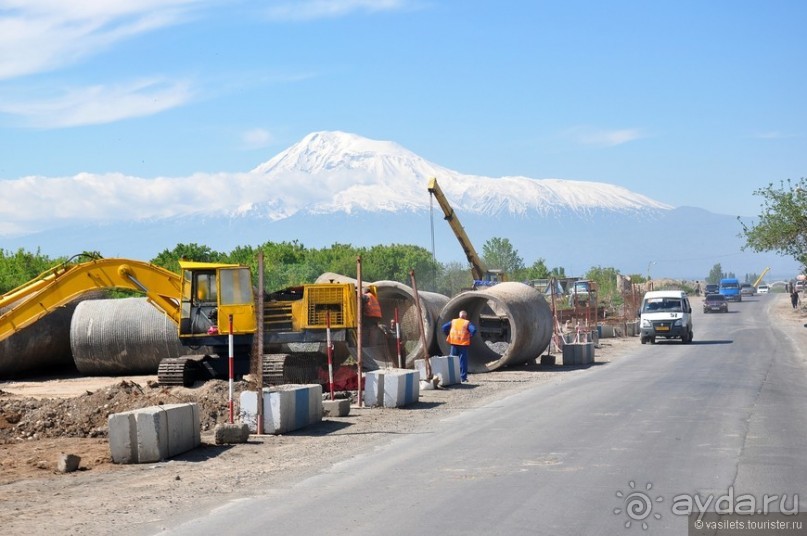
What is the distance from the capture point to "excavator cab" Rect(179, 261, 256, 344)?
25.6m

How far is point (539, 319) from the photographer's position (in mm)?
32656

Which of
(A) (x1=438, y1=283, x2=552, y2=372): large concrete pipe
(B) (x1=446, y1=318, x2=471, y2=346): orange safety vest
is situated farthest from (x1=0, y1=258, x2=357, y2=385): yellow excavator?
(A) (x1=438, y1=283, x2=552, y2=372): large concrete pipe

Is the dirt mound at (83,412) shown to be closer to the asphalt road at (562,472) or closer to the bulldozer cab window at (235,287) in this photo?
the bulldozer cab window at (235,287)

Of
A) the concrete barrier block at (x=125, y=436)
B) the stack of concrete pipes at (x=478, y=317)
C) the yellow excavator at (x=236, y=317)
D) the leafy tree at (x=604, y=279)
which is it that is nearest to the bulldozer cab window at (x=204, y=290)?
the yellow excavator at (x=236, y=317)

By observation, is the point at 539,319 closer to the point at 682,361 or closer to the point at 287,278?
the point at 682,361

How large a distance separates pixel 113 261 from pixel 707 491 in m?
19.8

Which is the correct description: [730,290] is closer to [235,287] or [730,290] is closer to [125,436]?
[235,287]

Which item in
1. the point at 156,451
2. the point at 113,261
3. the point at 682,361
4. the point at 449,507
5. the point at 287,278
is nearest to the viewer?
the point at 449,507

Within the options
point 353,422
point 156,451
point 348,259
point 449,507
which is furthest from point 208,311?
point 348,259

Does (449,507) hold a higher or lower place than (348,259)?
lower

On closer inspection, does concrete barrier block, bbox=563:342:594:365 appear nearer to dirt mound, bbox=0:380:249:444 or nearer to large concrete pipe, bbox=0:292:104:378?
dirt mound, bbox=0:380:249:444

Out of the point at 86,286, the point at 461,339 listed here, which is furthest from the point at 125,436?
the point at 86,286

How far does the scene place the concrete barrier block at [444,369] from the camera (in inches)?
1003

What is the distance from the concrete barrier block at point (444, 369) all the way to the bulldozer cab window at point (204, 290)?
202 inches
